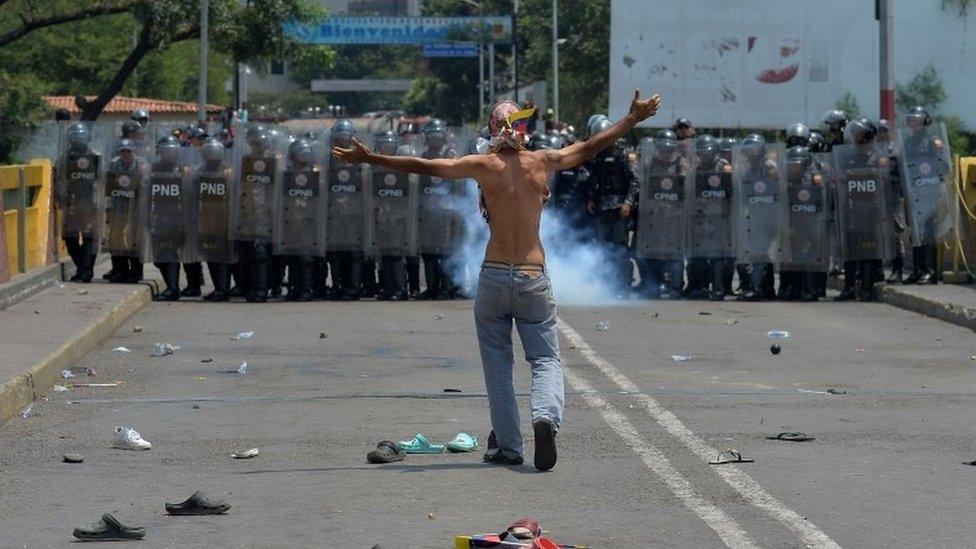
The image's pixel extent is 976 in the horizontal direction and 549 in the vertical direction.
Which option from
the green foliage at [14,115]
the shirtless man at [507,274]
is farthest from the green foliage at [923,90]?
the shirtless man at [507,274]

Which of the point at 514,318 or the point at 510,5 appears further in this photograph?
the point at 510,5

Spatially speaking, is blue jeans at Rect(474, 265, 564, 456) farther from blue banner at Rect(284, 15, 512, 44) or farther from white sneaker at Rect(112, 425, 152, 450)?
blue banner at Rect(284, 15, 512, 44)

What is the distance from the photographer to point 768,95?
139 ft

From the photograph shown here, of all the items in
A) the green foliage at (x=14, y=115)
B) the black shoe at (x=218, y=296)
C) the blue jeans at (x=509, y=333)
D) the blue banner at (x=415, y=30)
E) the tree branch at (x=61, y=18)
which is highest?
the blue banner at (x=415, y=30)

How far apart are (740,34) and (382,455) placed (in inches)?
1351

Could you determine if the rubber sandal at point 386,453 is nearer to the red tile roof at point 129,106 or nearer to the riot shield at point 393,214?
the riot shield at point 393,214

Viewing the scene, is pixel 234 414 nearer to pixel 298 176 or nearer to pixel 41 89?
pixel 298 176

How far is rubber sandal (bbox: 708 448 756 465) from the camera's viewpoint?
9135 millimetres

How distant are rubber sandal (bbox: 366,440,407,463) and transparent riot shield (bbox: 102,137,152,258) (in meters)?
11.4

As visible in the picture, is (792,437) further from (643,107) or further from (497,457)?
(643,107)

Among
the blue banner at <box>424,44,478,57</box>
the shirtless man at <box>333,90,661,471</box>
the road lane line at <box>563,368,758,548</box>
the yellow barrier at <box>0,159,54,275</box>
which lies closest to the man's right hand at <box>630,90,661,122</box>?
the shirtless man at <box>333,90,661,471</box>

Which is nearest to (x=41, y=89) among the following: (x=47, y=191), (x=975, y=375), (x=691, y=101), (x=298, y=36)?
(x=298, y=36)

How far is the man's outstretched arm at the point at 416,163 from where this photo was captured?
919 centimetres

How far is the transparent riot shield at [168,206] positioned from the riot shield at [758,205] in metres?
6.26
